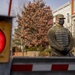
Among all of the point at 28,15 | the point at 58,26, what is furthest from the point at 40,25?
the point at 58,26

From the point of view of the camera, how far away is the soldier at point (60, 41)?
4.99 metres

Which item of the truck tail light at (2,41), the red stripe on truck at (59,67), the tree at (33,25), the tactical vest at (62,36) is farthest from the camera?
the tree at (33,25)

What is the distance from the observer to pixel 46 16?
4484cm

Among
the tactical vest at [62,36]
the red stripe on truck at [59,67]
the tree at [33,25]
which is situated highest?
the tree at [33,25]

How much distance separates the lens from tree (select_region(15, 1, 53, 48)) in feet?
132

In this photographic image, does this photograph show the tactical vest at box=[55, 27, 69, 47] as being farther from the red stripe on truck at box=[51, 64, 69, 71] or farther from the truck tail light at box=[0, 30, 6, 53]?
the truck tail light at box=[0, 30, 6, 53]

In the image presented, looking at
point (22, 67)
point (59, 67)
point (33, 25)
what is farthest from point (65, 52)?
point (33, 25)

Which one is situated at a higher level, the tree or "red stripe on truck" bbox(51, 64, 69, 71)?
the tree

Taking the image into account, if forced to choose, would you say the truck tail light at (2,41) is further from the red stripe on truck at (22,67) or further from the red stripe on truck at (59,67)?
the red stripe on truck at (59,67)

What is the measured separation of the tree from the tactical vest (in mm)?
33052

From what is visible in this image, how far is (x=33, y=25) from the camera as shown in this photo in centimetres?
4112

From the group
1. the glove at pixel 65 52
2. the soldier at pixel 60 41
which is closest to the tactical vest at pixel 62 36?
the soldier at pixel 60 41

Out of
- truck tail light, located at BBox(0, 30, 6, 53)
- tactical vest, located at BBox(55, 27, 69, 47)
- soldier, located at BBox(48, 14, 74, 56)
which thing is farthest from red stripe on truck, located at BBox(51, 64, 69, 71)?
tactical vest, located at BBox(55, 27, 69, 47)

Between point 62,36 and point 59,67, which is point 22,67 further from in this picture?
point 62,36
